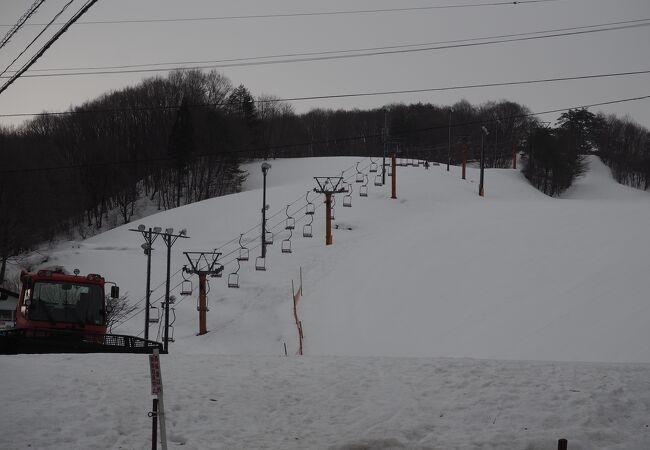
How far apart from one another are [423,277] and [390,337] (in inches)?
293

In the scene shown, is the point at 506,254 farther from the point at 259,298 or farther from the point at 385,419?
Result: the point at 385,419

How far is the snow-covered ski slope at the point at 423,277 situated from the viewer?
24.7m

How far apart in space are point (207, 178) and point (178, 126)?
683 centimetres

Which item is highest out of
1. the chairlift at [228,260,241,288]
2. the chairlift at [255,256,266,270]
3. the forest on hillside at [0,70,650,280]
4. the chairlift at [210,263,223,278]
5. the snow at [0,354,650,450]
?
the forest on hillside at [0,70,650,280]

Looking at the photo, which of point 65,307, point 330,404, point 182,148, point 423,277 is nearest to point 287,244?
point 423,277

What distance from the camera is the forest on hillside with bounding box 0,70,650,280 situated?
65.6 metres

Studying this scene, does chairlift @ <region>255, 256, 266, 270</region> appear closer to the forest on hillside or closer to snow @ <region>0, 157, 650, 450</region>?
A: snow @ <region>0, 157, 650, 450</region>

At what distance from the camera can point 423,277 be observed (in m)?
33.3

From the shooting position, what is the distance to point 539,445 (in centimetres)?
1077

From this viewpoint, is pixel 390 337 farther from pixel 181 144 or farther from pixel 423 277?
pixel 181 144

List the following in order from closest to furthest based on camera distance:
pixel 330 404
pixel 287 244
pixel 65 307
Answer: pixel 330 404
pixel 65 307
pixel 287 244

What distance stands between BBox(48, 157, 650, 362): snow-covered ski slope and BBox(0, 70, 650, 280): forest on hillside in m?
10.6

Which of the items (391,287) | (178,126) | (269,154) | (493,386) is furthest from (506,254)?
(269,154)

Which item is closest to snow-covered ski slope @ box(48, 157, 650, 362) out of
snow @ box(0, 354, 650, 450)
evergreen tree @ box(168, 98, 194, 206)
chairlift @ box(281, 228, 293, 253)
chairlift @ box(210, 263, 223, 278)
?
chairlift @ box(281, 228, 293, 253)
